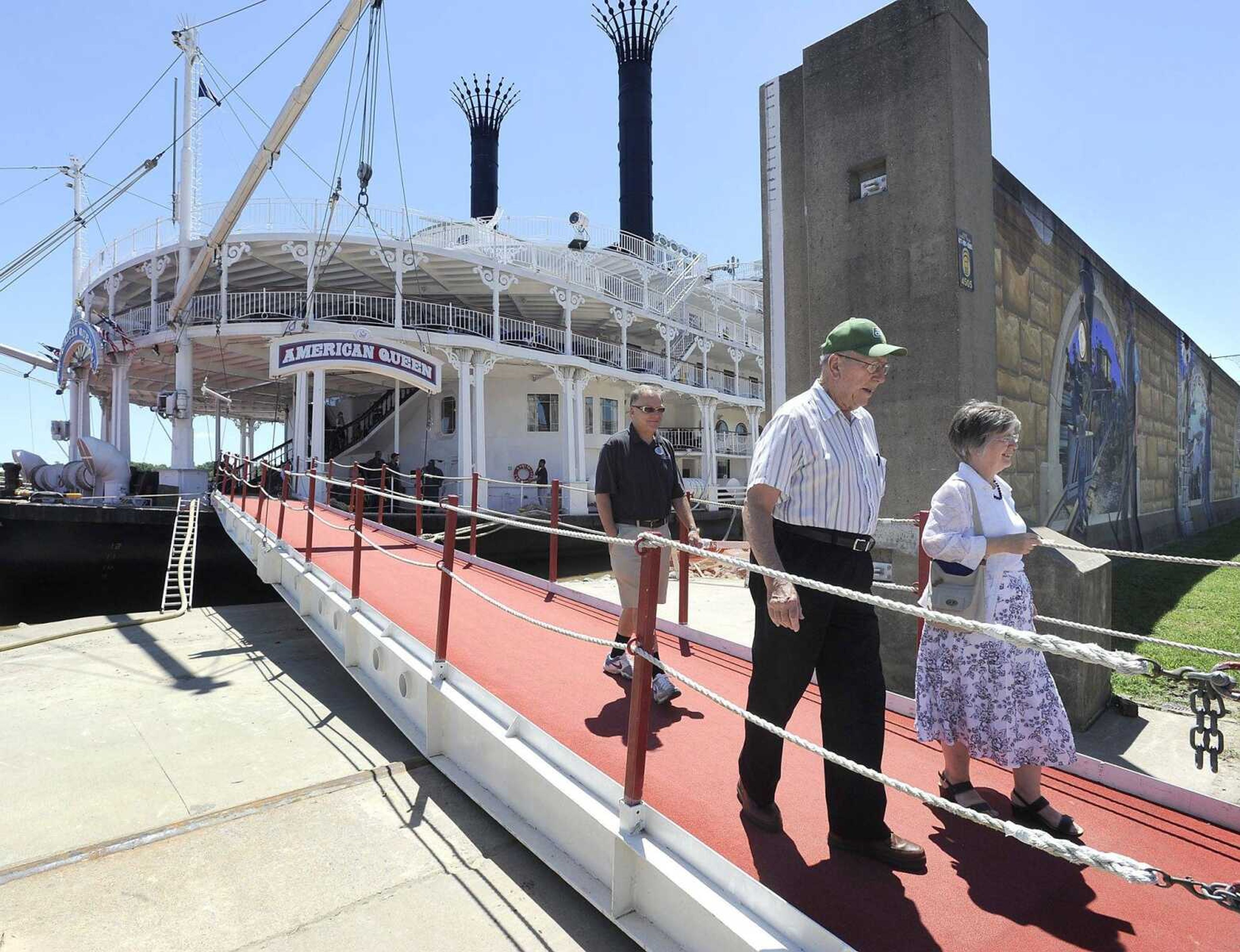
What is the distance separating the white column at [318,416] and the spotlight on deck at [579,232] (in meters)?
10.3

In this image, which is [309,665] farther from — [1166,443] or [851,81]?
[1166,443]

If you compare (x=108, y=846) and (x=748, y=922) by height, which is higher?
(x=748, y=922)

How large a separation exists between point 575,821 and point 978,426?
6.43 feet

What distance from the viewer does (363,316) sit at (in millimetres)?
18469

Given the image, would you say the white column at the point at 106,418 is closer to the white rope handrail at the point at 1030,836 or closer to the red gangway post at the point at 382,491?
the red gangway post at the point at 382,491

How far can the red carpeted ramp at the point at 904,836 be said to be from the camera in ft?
6.29

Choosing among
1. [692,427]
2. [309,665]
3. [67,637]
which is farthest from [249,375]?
[309,665]

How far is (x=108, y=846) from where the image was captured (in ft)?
10.2

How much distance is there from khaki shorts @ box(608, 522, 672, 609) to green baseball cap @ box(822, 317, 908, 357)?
168cm

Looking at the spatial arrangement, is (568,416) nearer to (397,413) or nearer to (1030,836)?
(397,413)

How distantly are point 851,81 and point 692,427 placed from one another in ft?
80.1

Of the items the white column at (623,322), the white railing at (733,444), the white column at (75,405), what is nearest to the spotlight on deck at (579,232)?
the white column at (623,322)

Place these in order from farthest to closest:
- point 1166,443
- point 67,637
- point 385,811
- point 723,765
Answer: point 1166,443 < point 67,637 < point 385,811 < point 723,765

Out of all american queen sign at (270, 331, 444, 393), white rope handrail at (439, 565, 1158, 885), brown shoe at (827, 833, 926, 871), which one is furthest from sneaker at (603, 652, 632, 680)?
american queen sign at (270, 331, 444, 393)
